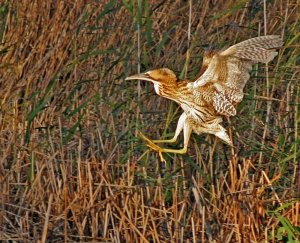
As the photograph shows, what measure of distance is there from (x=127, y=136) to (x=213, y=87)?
633 millimetres

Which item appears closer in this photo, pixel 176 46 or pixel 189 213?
pixel 189 213

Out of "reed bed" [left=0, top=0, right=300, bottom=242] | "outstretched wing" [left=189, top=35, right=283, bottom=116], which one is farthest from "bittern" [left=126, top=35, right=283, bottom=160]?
"reed bed" [left=0, top=0, right=300, bottom=242]

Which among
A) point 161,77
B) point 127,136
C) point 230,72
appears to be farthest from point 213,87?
point 127,136

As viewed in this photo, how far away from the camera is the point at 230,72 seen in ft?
15.1

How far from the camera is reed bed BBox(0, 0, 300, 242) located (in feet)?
15.5

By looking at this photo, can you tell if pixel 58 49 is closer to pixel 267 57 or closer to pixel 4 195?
pixel 4 195

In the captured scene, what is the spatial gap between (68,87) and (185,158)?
3.63ft

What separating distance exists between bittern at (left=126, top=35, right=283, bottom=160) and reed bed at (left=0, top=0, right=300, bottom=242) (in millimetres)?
197

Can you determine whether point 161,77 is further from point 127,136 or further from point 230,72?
point 127,136

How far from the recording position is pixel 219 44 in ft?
18.3

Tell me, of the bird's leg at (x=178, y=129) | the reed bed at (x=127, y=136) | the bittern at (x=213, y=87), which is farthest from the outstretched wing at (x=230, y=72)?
the reed bed at (x=127, y=136)

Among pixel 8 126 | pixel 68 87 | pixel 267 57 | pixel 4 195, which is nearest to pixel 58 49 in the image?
pixel 68 87

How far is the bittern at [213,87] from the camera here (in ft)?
15.0

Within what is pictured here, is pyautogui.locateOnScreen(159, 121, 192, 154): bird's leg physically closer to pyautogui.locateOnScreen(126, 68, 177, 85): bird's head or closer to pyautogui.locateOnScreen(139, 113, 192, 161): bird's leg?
pyautogui.locateOnScreen(139, 113, 192, 161): bird's leg
